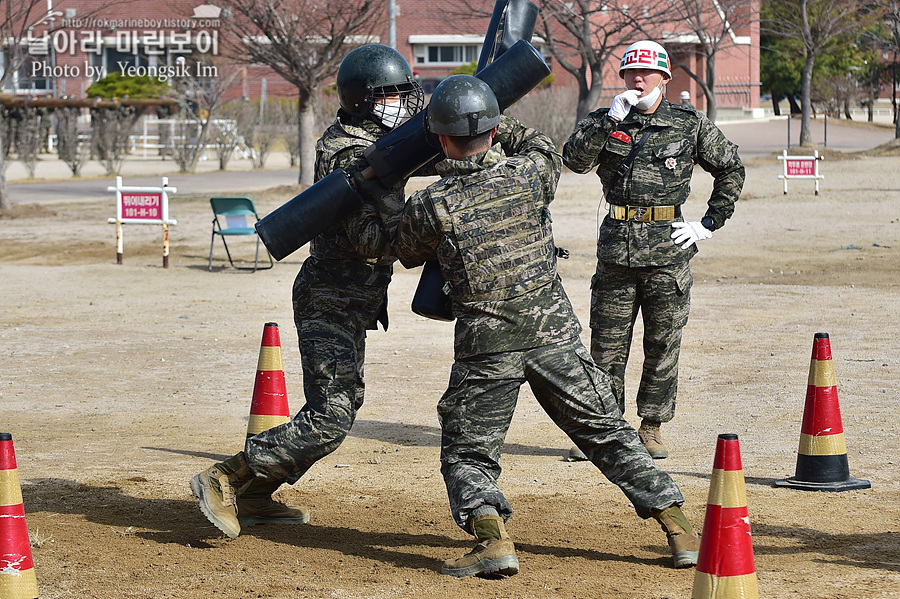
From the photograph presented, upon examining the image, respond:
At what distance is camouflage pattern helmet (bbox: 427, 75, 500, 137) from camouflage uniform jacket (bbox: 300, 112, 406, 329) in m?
0.48

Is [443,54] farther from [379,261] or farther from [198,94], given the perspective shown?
[379,261]

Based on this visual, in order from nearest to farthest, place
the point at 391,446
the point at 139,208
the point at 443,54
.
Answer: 1. the point at 391,446
2. the point at 139,208
3. the point at 443,54

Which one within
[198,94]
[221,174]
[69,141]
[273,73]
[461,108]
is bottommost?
[461,108]

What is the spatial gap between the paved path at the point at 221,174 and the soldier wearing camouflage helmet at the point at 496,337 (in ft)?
74.2

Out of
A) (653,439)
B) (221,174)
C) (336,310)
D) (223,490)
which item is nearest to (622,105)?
(653,439)

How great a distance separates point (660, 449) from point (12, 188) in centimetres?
2521

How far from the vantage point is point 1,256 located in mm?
16688

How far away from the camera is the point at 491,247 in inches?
174

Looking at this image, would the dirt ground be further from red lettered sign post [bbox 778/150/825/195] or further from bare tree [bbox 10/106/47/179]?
bare tree [bbox 10/106/47/179]

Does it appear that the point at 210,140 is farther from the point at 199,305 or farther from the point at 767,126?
the point at 199,305

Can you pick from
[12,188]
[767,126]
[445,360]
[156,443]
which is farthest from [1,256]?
[767,126]

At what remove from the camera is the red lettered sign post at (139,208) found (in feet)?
50.1

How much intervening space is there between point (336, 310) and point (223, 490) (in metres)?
0.90

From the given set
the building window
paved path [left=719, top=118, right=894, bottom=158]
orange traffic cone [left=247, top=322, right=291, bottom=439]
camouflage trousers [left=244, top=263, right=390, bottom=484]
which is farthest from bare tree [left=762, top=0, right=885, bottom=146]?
camouflage trousers [left=244, top=263, right=390, bottom=484]
